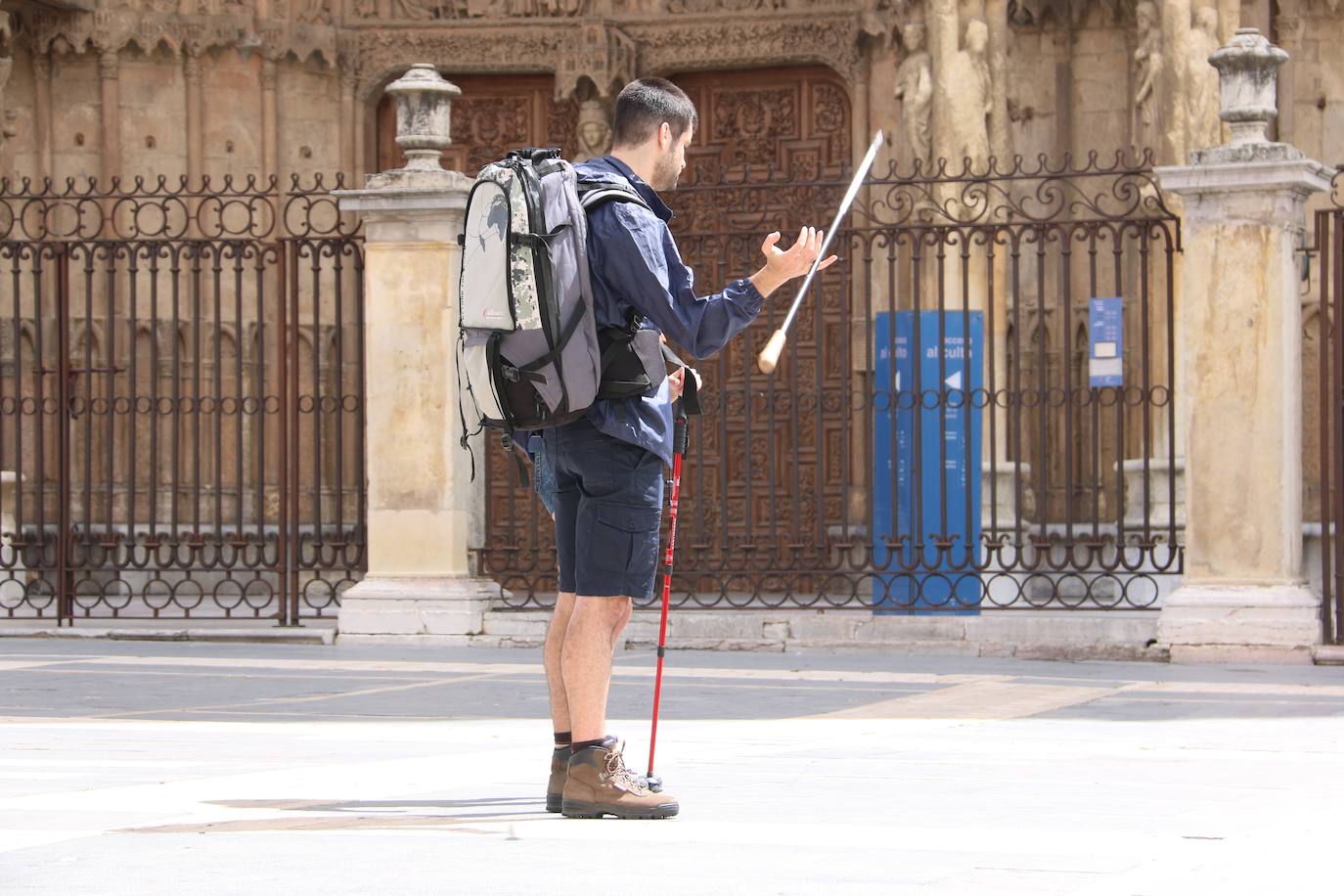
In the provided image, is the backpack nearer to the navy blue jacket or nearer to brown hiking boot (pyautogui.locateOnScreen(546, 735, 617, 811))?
the navy blue jacket

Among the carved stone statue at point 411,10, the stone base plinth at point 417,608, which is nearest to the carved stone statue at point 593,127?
the carved stone statue at point 411,10

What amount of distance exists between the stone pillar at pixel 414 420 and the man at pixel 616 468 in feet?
24.5

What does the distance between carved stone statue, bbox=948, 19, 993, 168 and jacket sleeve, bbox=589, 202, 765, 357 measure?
12192 mm

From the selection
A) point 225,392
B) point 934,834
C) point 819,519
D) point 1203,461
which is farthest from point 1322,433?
point 225,392

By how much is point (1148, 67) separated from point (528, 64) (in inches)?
220

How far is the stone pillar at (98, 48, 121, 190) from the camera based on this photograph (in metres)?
19.6

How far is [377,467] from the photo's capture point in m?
13.4

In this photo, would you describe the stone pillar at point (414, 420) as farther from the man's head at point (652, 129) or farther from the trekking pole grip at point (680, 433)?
the man's head at point (652, 129)

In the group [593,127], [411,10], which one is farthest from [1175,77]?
[411,10]

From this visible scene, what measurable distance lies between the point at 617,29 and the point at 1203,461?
30.7ft

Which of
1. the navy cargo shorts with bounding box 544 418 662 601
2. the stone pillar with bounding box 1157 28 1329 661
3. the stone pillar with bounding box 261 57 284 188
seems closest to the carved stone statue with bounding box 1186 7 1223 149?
the stone pillar with bounding box 1157 28 1329 661

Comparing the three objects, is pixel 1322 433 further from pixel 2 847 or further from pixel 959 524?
pixel 2 847

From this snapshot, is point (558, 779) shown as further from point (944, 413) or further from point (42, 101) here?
point (42, 101)

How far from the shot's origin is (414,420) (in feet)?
43.6
